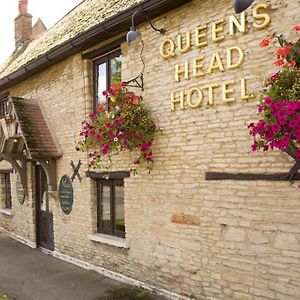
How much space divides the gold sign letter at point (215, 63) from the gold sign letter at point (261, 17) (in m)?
0.72

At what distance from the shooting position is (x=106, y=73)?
8500mm

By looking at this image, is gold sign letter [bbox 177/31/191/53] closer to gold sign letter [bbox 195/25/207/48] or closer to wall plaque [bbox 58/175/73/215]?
gold sign letter [bbox 195/25/207/48]

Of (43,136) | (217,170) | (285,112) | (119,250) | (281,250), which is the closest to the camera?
(285,112)

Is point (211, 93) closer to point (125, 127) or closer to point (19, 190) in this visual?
point (125, 127)

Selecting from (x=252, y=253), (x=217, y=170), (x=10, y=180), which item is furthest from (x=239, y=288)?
(x=10, y=180)

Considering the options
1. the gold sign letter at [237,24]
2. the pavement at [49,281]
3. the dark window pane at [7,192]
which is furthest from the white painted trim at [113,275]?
the gold sign letter at [237,24]

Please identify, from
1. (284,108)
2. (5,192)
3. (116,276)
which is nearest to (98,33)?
(284,108)

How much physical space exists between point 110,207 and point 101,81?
2853 millimetres

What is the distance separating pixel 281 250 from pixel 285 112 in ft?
6.88

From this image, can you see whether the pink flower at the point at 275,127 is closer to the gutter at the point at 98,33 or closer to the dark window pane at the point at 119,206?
the gutter at the point at 98,33

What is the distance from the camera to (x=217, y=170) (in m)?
5.93

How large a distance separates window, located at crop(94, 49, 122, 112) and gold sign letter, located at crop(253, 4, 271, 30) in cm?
339

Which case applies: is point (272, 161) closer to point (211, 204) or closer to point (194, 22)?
point (211, 204)

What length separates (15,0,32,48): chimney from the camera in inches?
655
